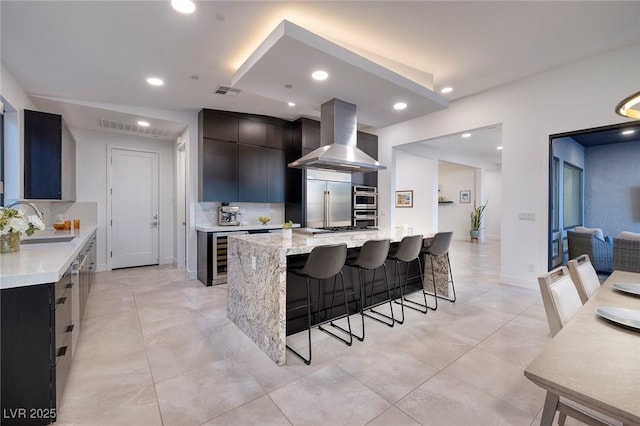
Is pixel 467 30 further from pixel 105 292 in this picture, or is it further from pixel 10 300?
pixel 105 292

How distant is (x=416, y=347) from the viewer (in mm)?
2480

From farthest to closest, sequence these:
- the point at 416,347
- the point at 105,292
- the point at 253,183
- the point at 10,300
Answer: the point at 253,183 < the point at 105,292 < the point at 416,347 < the point at 10,300

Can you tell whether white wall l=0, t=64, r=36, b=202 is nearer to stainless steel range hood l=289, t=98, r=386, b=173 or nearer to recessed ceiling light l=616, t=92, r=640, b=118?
stainless steel range hood l=289, t=98, r=386, b=173

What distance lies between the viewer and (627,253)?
3.51m

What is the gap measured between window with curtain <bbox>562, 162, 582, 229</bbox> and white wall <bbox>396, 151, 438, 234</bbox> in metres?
3.37

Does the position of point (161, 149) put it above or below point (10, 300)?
above

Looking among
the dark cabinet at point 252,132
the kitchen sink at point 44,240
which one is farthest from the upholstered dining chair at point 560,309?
the dark cabinet at point 252,132

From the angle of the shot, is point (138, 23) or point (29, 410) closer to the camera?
point (29, 410)

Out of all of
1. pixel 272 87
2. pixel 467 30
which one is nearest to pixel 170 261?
pixel 272 87

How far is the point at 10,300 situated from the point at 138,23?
2374mm

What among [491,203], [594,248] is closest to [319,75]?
[594,248]

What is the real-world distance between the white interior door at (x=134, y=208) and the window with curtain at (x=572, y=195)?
23.6 ft

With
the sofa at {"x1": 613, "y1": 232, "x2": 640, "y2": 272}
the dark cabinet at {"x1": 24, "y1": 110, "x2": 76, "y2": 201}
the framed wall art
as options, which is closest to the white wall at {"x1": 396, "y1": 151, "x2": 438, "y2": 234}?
the framed wall art

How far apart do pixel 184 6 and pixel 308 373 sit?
120 inches
